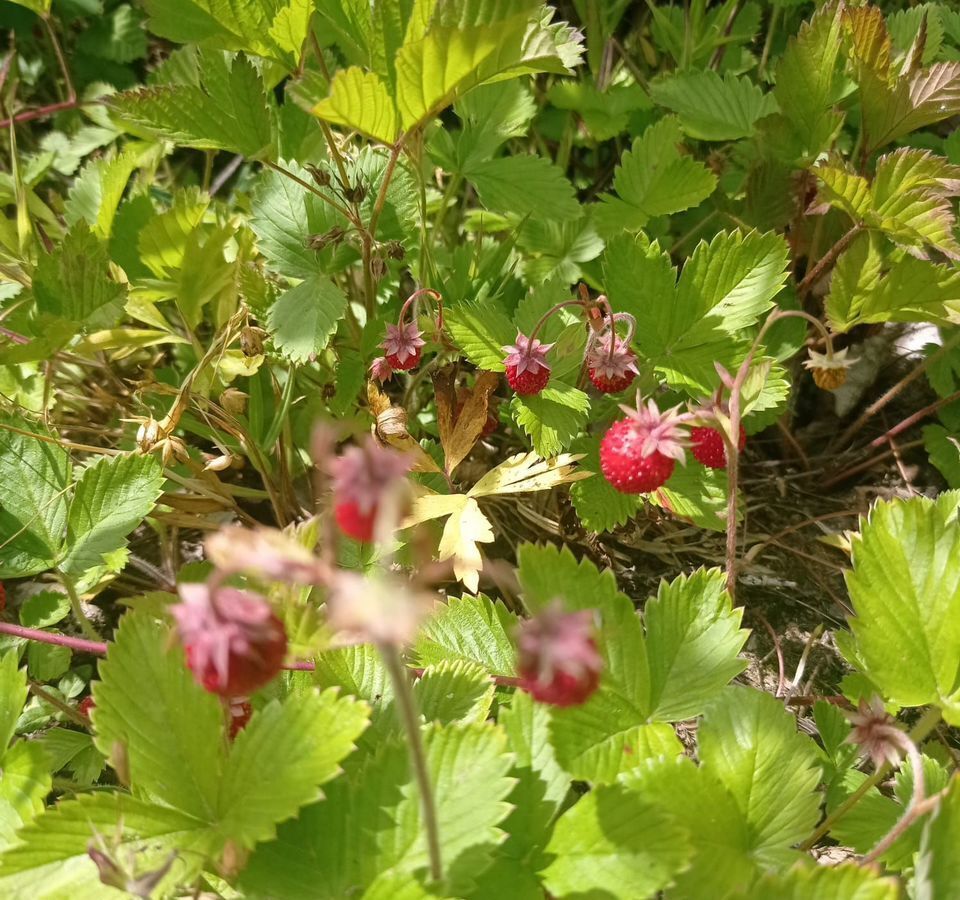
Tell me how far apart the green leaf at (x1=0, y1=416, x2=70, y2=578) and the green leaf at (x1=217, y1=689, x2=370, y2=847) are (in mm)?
723

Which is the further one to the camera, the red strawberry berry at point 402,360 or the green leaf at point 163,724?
the red strawberry berry at point 402,360

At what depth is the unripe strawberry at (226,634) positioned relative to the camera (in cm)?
74

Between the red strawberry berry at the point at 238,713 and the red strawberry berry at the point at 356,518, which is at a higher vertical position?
the red strawberry berry at the point at 356,518

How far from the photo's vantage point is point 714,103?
81.6 inches

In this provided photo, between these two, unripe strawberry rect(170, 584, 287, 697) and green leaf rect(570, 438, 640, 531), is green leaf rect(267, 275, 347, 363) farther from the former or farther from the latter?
unripe strawberry rect(170, 584, 287, 697)

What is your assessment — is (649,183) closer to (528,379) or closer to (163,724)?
(528,379)

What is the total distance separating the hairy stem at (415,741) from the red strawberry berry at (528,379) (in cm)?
87

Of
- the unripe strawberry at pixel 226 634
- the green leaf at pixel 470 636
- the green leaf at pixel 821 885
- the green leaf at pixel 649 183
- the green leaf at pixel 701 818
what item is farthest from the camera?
the green leaf at pixel 649 183

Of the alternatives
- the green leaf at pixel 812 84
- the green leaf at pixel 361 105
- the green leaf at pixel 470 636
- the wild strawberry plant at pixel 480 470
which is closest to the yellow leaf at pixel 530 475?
the wild strawberry plant at pixel 480 470

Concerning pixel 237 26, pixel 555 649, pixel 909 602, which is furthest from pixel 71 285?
pixel 909 602

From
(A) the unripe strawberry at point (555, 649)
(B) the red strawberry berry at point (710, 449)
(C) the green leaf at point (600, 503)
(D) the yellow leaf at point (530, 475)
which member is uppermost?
(A) the unripe strawberry at point (555, 649)

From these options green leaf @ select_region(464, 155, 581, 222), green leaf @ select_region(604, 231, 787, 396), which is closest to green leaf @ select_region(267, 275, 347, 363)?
green leaf @ select_region(464, 155, 581, 222)

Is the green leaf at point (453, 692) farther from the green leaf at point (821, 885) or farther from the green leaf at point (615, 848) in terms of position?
the green leaf at point (821, 885)

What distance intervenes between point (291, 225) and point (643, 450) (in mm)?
999
